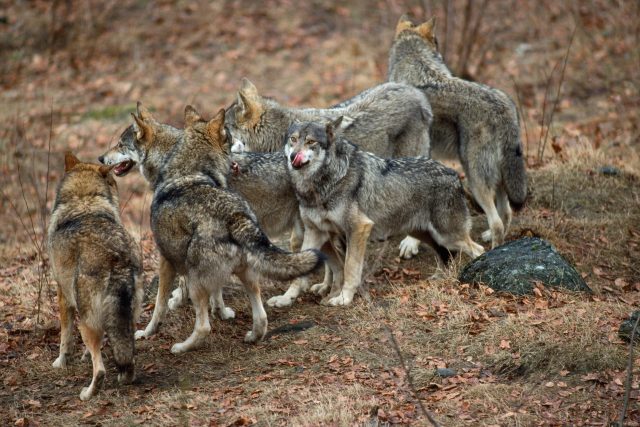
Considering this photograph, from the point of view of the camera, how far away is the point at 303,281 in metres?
9.12

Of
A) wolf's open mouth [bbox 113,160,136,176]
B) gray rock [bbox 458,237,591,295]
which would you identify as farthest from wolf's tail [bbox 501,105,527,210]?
wolf's open mouth [bbox 113,160,136,176]

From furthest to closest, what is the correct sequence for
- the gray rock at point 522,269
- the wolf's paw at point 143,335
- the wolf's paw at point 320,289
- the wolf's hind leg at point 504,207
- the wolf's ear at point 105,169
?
the wolf's hind leg at point 504,207
the wolf's paw at point 320,289
the gray rock at point 522,269
the wolf's paw at point 143,335
the wolf's ear at point 105,169

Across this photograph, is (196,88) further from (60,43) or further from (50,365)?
(50,365)

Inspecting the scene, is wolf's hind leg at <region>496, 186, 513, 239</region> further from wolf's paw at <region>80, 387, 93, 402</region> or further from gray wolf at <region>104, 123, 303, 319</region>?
wolf's paw at <region>80, 387, 93, 402</region>

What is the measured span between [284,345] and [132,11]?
1625cm

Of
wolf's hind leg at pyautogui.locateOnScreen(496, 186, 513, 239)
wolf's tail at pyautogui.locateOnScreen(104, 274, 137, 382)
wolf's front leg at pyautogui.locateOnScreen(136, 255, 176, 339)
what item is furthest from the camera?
wolf's hind leg at pyautogui.locateOnScreen(496, 186, 513, 239)

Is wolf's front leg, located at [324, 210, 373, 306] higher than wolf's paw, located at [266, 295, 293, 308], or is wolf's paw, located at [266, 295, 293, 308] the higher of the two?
wolf's front leg, located at [324, 210, 373, 306]

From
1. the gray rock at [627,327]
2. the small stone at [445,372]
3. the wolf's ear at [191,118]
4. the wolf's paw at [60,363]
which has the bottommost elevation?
the wolf's paw at [60,363]

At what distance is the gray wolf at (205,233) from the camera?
283 inches

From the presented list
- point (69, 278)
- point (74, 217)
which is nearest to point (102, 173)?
point (74, 217)

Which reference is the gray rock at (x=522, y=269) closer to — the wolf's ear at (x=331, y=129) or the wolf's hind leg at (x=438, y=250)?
the wolf's hind leg at (x=438, y=250)

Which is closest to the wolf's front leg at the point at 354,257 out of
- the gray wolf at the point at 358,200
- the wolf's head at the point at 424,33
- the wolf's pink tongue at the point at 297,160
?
the gray wolf at the point at 358,200

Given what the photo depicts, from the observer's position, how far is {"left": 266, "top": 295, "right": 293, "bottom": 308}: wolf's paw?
29.0 ft

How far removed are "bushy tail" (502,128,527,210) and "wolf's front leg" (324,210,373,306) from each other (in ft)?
6.93
